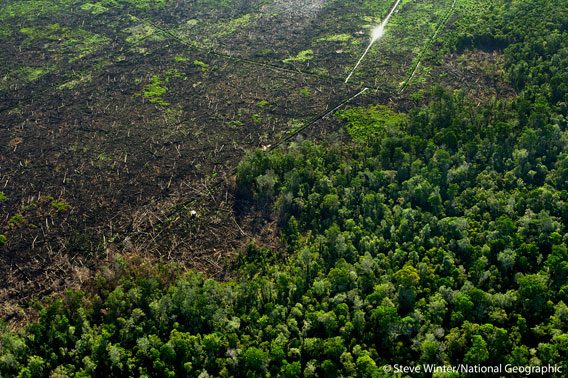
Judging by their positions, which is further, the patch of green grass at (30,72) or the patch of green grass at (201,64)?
the patch of green grass at (201,64)

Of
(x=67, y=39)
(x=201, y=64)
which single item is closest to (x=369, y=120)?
(x=201, y=64)

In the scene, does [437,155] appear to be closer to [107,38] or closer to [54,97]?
[54,97]

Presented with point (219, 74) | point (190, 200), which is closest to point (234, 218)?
point (190, 200)

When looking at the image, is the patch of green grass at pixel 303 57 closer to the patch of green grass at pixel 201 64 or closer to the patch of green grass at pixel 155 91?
the patch of green grass at pixel 201 64

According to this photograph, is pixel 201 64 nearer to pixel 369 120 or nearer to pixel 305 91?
pixel 305 91

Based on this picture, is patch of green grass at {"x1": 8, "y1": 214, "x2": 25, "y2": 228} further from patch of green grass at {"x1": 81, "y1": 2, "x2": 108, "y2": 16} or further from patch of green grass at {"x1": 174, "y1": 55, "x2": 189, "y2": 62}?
patch of green grass at {"x1": 81, "y1": 2, "x2": 108, "y2": 16}

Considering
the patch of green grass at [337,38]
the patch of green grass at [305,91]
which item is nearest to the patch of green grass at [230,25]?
the patch of green grass at [337,38]
